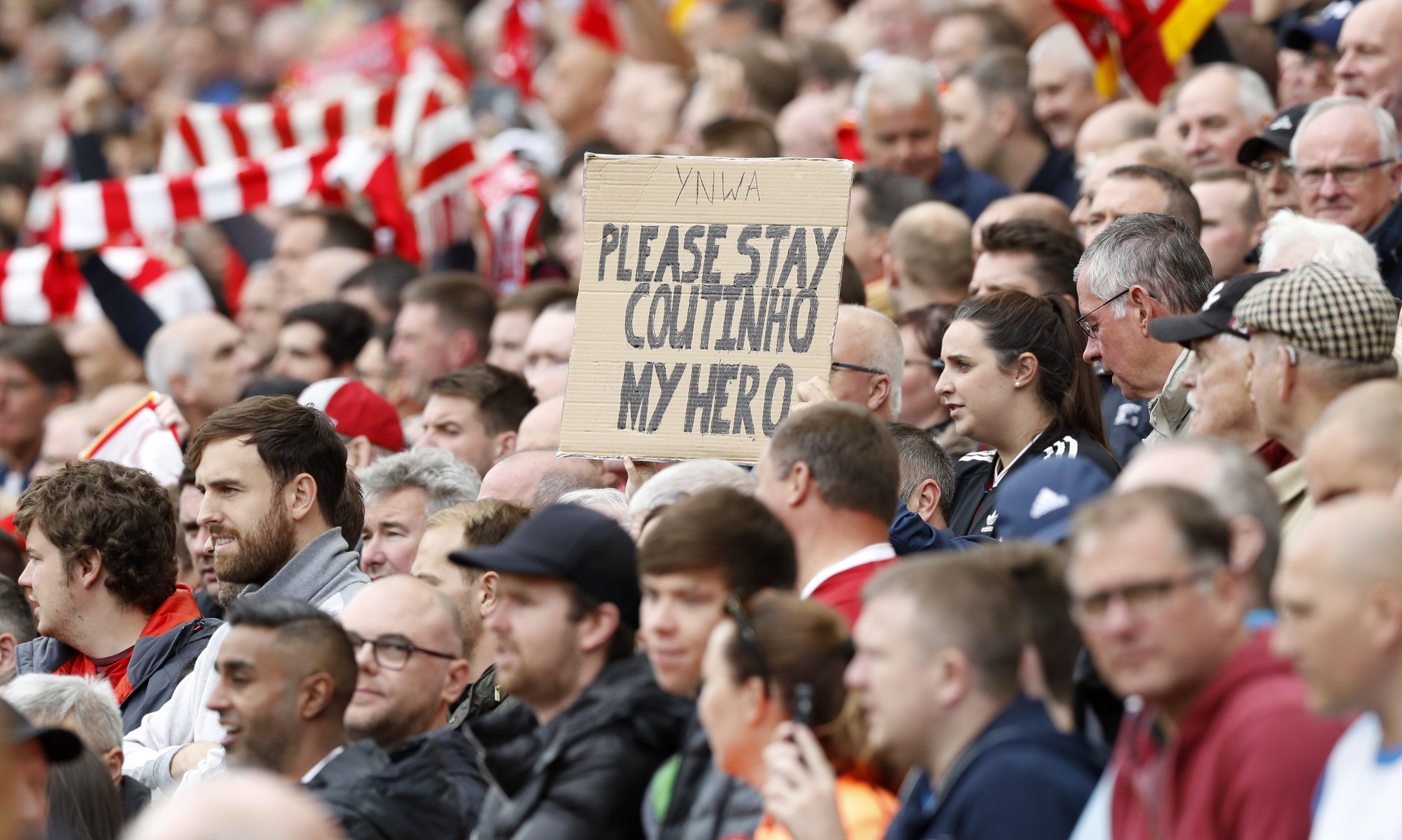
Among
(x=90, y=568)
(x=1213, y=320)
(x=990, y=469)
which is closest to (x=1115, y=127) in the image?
(x=990, y=469)

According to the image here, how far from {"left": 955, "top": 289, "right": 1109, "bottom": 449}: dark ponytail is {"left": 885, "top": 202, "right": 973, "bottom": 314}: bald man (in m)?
1.83

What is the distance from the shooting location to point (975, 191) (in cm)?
992

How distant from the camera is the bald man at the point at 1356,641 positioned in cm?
323

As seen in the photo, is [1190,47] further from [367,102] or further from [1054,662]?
[1054,662]

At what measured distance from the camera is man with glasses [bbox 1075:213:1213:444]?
20.9ft

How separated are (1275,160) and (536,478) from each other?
3.50 m

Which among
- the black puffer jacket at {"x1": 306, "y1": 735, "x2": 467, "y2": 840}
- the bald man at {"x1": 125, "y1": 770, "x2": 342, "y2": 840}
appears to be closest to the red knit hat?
the black puffer jacket at {"x1": 306, "y1": 735, "x2": 467, "y2": 840}

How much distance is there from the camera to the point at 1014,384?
627cm

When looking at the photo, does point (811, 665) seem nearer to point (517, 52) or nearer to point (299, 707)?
point (299, 707)

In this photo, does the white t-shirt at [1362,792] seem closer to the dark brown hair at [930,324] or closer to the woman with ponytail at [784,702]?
the woman with ponytail at [784,702]

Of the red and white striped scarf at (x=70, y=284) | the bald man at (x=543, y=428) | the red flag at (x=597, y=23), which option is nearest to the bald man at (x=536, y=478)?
the bald man at (x=543, y=428)

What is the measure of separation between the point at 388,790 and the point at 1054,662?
1876mm

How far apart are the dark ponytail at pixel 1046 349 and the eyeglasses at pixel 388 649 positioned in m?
2.26

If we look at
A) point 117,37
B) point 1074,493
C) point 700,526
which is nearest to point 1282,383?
point 1074,493
